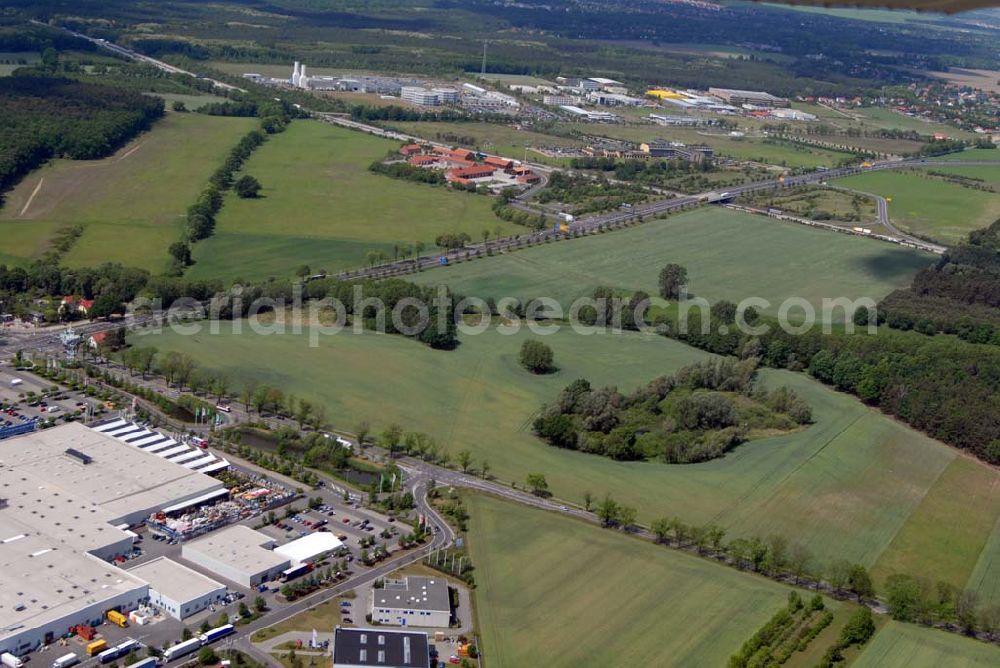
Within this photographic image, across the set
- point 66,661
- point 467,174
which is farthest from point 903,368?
point 467,174

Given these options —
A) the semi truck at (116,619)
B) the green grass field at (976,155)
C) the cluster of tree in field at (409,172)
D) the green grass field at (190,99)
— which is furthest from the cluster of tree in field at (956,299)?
the green grass field at (190,99)

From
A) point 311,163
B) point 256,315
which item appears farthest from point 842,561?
point 311,163

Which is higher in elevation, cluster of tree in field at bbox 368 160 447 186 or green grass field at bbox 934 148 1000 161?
→ green grass field at bbox 934 148 1000 161

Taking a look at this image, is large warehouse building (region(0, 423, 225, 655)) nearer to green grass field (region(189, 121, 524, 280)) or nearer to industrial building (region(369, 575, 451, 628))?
industrial building (region(369, 575, 451, 628))

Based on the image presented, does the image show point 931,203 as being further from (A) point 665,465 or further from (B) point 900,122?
(A) point 665,465

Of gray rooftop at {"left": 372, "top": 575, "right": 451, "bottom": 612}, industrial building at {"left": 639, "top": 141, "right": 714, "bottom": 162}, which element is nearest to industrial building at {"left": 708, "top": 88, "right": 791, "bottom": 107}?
industrial building at {"left": 639, "top": 141, "right": 714, "bottom": 162}

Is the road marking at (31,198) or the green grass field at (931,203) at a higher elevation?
the green grass field at (931,203)

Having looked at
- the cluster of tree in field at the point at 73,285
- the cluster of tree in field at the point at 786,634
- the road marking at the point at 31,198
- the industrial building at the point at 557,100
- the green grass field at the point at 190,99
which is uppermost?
the industrial building at the point at 557,100

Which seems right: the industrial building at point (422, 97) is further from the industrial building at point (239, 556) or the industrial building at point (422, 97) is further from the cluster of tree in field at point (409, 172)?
the industrial building at point (239, 556)
